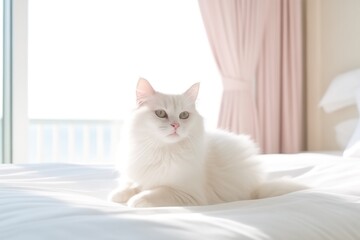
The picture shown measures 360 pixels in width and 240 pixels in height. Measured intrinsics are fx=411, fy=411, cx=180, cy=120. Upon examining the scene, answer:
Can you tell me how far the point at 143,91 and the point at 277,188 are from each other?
470 millimetres

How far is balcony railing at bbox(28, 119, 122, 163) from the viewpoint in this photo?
330 cm

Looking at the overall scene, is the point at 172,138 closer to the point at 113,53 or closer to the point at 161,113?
the point at 161,113

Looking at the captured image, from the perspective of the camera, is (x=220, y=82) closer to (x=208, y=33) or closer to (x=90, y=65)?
(x=208, y=33)

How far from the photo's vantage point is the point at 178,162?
1.10 m

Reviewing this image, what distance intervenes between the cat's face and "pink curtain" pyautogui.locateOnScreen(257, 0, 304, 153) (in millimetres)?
2064

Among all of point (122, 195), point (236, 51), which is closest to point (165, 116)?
point (122, 195)

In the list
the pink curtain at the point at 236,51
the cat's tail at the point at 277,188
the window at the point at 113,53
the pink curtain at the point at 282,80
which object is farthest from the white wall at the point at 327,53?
the cat's tail at the point at 277,188

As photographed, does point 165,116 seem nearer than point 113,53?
Yes

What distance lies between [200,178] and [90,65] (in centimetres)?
209

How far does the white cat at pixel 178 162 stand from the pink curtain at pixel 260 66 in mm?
1809

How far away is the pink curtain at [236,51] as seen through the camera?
3.03 meters

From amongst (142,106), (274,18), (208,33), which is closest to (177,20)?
(208,33)

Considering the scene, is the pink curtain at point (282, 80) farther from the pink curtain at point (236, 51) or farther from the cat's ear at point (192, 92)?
the cat's ear at point (192, 92)

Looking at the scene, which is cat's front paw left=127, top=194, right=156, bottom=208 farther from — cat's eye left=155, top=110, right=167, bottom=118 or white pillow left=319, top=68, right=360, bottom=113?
white pillow left=319, top=68, right=360, bottom=113
